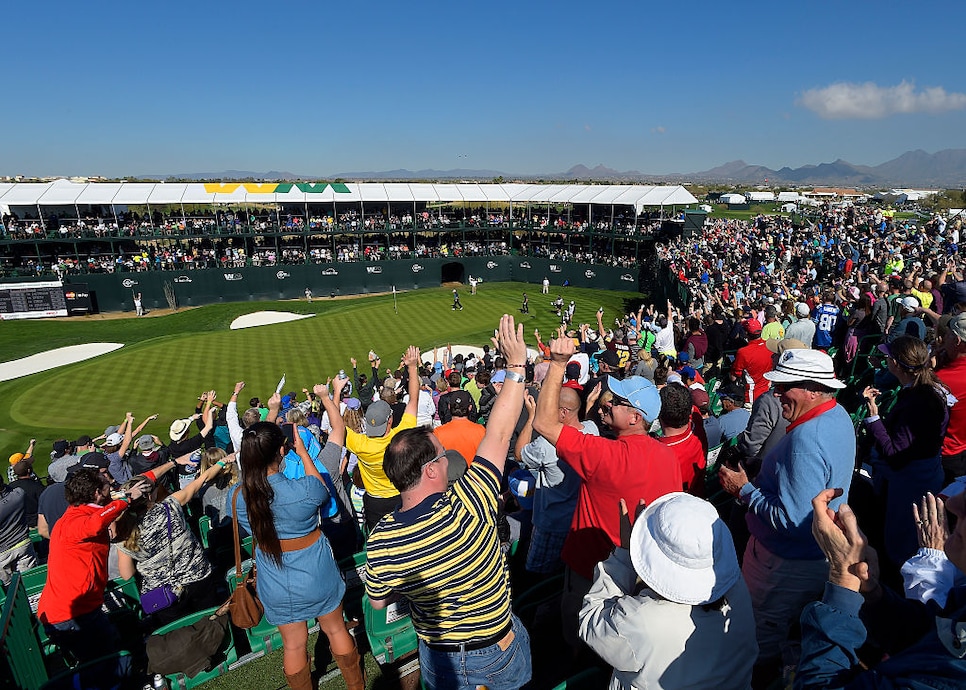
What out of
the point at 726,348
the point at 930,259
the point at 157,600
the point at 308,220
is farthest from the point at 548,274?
the point at 157,600

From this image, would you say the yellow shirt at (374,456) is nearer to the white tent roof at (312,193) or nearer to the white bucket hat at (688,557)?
the white bucket hat at (688,557)

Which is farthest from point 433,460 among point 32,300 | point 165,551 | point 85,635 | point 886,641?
point 32,300

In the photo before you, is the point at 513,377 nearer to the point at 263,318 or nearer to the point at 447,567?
the point at 447,567

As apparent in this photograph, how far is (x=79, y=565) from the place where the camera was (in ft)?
14.0

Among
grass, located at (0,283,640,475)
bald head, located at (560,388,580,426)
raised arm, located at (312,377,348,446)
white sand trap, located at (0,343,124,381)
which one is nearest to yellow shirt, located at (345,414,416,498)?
raised arm, located at (312,377,348,446)

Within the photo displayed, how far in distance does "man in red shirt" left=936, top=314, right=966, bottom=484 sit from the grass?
17814 mm

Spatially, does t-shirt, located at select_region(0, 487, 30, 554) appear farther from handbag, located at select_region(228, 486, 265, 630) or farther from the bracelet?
the bracelet

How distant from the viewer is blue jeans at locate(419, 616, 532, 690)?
291 centimetres

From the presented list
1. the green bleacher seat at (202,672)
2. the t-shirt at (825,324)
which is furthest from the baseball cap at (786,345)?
the t-shirt at (825,324)

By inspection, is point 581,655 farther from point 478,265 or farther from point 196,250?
point 196,250

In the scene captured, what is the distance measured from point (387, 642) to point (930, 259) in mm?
20843

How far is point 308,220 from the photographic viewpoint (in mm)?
42156

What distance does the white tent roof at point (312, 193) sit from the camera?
37.5 meters

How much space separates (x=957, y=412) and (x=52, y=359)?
103ft
